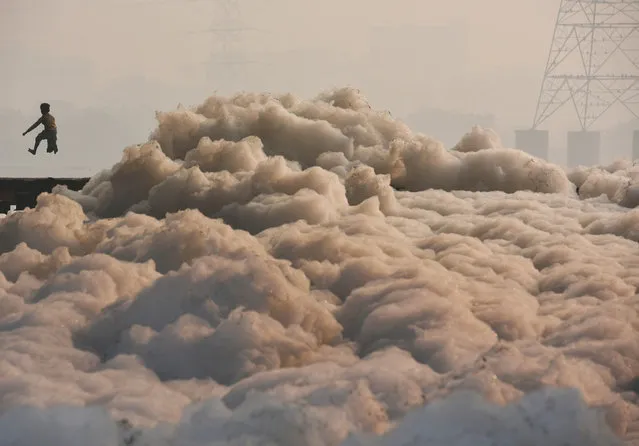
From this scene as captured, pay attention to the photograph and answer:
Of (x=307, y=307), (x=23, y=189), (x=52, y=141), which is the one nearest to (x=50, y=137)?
(x=52, y=141)

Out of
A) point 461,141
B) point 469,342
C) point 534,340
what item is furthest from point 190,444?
point 461,141

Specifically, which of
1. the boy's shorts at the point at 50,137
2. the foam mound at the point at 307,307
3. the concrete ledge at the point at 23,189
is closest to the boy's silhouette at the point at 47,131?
the boy's shorts at the point at 50,137

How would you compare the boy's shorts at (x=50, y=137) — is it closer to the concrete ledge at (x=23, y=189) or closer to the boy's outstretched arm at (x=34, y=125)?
the boy's outstretched arm at (x=34, y=125)

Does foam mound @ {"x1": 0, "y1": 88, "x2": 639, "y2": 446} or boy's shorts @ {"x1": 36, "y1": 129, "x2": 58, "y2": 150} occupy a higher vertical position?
foam mound @ {"x1": 0, "y1": 88, "x2": 639, "y2": 446}

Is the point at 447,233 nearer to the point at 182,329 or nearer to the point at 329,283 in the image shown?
the point at 329,283

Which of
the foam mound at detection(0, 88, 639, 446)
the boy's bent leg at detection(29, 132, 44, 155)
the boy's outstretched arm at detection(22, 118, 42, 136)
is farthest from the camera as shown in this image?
the boy's bent leg at detection(29, 132, 44, 155)

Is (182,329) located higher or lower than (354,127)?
lower

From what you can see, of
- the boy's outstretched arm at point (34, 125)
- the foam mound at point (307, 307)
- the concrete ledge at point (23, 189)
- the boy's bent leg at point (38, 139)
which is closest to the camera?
the foam mound at point (307, 307)

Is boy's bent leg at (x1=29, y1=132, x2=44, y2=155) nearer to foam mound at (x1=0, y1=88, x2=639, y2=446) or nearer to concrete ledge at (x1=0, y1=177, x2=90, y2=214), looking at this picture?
concrete ledge at (x1=0, y1=177, x2=90, y2=214)

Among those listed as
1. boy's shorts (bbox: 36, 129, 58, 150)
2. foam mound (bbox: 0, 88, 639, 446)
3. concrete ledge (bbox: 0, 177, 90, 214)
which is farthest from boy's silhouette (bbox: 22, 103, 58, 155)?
foam mound (bbox: 0, 88, 639, 446)
